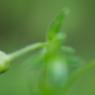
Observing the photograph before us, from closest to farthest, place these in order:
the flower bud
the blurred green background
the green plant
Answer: the flower bud → the green plant → the blurred green background

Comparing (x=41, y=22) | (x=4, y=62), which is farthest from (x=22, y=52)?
(x=41, y=22)

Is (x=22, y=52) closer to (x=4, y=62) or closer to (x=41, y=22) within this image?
(x=4, y=62)

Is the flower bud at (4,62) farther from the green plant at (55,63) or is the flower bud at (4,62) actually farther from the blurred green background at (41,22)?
the blurred green background at (41,22)

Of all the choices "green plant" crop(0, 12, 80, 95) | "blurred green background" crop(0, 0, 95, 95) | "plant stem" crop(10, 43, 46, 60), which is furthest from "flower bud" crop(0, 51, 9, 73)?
"blurred green background" crop(0, 0, 95, 95)

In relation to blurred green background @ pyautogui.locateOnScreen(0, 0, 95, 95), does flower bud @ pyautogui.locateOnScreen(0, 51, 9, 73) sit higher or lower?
lower

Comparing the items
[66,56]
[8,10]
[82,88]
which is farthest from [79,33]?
[66,56]

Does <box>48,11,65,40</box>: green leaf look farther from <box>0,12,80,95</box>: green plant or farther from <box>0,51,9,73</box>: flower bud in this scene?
<box>0,51,9,73</box>: flower bud

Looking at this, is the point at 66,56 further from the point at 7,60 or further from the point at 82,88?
the point at 82,88
